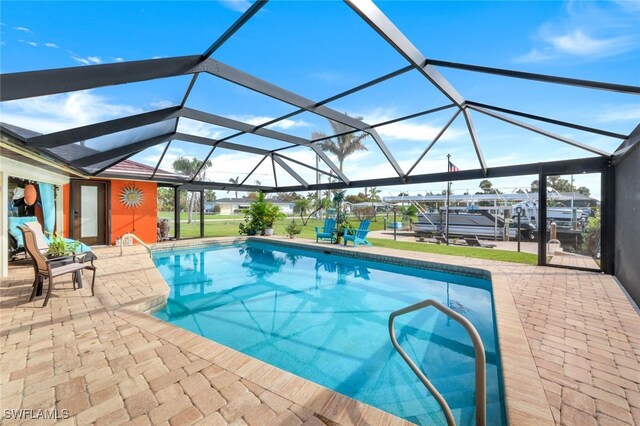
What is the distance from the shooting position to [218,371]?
2674 millimetres

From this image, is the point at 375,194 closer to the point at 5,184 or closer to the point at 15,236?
the point at 15,236

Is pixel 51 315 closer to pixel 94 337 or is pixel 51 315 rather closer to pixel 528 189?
pixel 94 337

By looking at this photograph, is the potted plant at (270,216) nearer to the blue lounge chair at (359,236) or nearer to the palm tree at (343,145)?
the blue lounge chair at (359,236)

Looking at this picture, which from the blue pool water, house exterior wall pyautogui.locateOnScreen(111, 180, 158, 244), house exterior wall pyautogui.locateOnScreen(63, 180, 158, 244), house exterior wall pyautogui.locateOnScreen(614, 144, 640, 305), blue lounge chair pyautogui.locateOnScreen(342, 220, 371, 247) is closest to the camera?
the blue pool water

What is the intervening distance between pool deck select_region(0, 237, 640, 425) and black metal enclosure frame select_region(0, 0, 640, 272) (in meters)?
2.65

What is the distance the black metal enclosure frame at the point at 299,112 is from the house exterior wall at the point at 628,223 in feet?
1.00

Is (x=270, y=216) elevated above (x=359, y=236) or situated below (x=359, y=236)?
above

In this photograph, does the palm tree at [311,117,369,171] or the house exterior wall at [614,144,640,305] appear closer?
the house exterior wall at [614,144,640,305]

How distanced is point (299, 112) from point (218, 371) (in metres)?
5.42

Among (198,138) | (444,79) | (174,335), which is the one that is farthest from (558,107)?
(198,138)

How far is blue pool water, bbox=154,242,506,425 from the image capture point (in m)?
3.26

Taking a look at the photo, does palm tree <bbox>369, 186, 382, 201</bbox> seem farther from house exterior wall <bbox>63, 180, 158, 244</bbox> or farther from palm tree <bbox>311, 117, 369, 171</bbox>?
house exterior wall <bbox>63, 180, 158, 244</bbox>

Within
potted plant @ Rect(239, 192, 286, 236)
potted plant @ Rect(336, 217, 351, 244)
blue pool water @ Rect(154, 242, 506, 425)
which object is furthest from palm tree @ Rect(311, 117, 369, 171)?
blue pool water @ Rect(154, 242, 506, 425)

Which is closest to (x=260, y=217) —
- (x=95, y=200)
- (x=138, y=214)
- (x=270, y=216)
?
(x=270, y=216)
